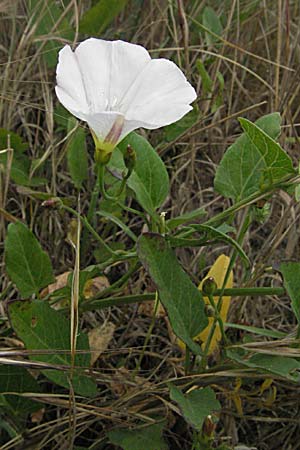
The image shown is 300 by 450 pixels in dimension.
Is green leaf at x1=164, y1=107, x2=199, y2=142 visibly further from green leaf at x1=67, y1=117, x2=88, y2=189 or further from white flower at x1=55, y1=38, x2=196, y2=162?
white flower at x1=55, y1=38, x2=196, y2=162

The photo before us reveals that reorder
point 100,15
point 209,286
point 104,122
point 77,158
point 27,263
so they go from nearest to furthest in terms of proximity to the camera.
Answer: point 104,122 < point 209,286 < point 27,263 < point 77,158 < point 100,15

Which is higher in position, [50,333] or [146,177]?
[146,177]

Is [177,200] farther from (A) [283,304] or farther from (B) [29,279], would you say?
(B) [29,279]

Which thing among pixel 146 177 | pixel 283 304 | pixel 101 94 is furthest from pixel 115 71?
pixel 283 304

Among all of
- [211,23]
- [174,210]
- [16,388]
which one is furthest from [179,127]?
[16,388]

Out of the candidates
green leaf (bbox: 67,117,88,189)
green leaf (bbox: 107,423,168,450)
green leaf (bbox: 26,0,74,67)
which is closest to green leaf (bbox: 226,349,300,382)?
green leaf (bbox: 107,423,168,450)

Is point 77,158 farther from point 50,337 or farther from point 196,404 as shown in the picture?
point 196,404
